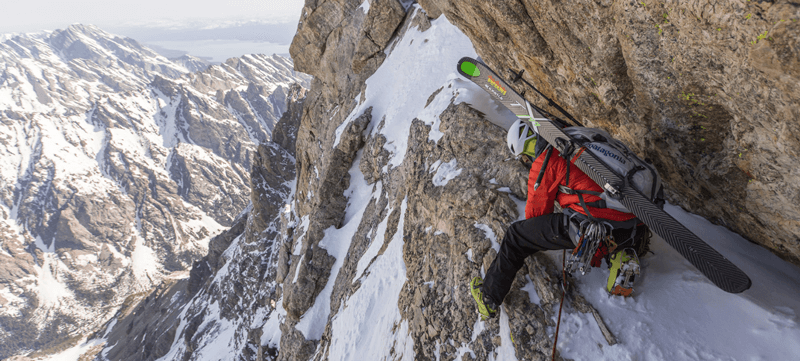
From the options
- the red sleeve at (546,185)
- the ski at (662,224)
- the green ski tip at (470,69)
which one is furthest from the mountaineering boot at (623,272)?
the green ski tip at (470,69)

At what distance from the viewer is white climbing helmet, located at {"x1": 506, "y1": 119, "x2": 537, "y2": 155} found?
5426 mm

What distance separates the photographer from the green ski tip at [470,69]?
8.00 metres

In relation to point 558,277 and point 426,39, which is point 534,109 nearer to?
point 558,277

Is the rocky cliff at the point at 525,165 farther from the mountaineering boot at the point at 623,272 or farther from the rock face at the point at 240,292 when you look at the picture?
the rock face at the point at 240,292

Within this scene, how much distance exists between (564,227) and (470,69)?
4979mm

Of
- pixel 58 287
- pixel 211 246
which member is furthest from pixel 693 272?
pixel 58 287

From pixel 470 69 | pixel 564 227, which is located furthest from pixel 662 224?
pixel 470 69

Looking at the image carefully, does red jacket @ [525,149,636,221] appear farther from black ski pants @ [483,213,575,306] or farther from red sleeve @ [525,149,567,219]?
black ski pants @ [483,213,575,306]

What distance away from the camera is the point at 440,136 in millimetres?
9781

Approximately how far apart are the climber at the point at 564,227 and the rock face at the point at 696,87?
1350mm

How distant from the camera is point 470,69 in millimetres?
8195

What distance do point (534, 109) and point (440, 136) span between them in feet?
12.9

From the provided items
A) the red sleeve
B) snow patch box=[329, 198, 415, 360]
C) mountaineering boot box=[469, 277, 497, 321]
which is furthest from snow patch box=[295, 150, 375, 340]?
the red sleeve

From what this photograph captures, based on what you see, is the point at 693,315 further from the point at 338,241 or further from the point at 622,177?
the point at 338,241
